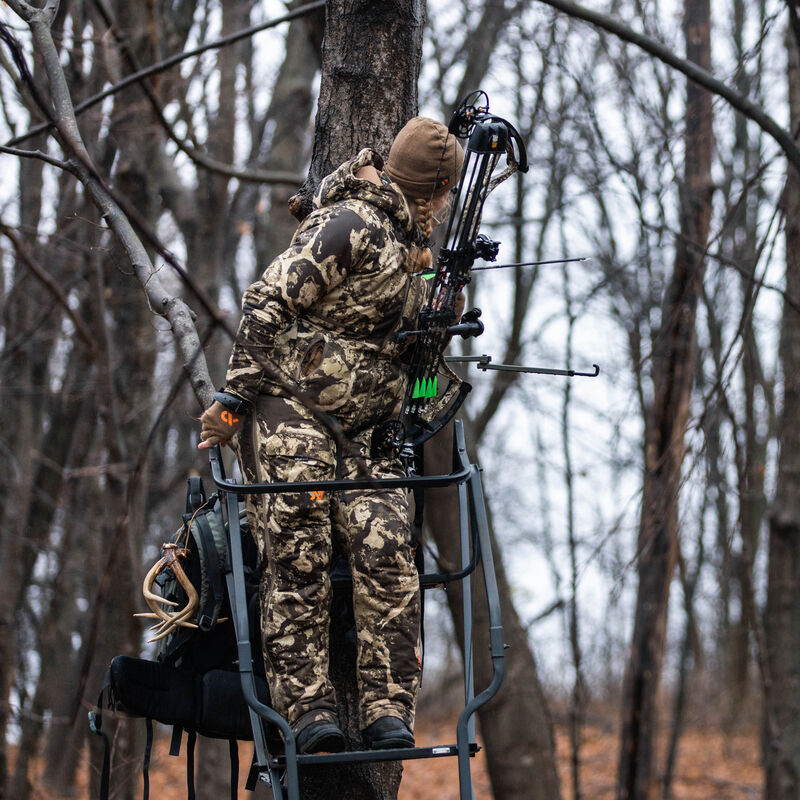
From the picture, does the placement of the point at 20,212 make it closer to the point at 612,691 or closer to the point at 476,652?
the point at 476,652

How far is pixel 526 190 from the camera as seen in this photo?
12.3 metres

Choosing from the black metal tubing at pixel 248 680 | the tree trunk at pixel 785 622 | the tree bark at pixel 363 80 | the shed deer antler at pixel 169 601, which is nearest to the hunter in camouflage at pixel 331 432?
the black metal tubing at pixel 248 680

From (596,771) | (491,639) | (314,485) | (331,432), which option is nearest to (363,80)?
(331,432)

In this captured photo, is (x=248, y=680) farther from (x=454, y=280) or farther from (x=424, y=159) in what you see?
(x=424, y=159)

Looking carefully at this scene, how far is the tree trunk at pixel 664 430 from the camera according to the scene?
26.8ft

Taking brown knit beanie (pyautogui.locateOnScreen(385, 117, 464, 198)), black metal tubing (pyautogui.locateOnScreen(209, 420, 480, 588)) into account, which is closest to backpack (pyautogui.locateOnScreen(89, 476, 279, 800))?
black metal tubing (pyautogui.locateOnScreen(209, 420, 480, 588))

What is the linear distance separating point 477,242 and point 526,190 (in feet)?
30.8

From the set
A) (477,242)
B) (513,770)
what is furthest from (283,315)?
(513,770)

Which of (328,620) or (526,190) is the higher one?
(526,190)

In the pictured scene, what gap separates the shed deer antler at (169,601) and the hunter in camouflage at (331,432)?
0.26 metres

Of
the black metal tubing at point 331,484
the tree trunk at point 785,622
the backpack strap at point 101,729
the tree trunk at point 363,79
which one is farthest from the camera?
the tree trunk at point 785,622

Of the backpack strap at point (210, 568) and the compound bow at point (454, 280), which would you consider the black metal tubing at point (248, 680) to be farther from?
the compound bow at point (454, 280)

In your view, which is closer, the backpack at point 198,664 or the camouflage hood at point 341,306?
the camouflage hood at point 341,306

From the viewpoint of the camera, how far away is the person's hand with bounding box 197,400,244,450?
316 centimetres
